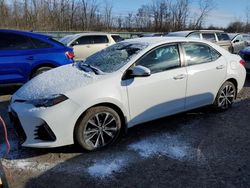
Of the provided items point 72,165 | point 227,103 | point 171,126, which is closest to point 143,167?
point 72,165

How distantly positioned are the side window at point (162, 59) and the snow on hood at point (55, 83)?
2.88 ft

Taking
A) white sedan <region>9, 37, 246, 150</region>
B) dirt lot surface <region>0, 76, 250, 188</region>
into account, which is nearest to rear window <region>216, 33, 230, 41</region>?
white sedan <region>9, 37, 246, 150</region>

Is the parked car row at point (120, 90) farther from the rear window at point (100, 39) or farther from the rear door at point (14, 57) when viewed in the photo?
the rear window at point (100, 39)

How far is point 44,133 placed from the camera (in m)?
4.02

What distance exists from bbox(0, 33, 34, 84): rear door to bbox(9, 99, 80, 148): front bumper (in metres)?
3.44

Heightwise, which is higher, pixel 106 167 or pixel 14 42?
pixel 14 42

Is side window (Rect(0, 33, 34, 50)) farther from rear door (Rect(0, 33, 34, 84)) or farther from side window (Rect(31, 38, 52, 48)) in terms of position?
side window (Rect(31, 38, 52, 48))

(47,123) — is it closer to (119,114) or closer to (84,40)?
(119,114)

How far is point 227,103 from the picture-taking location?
6.14 meters

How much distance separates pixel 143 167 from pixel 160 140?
36.2 inches

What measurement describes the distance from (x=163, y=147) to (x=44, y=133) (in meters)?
1.68

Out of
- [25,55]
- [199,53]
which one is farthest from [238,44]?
[25,55]

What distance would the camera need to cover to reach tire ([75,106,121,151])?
4.17m

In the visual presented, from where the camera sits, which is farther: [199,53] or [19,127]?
[199,53]
